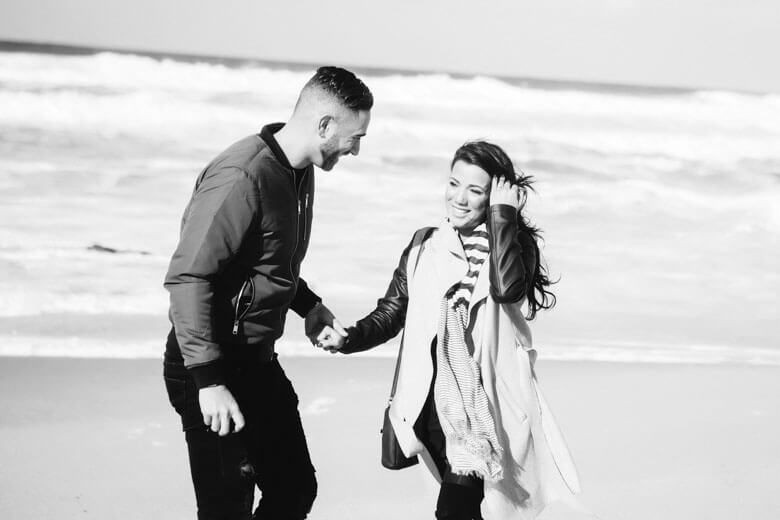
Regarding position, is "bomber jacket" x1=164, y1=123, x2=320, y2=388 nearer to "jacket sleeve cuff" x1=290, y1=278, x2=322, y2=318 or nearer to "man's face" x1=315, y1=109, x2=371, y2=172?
"man's face" x1=315, y1=109, x2=371, y2=172

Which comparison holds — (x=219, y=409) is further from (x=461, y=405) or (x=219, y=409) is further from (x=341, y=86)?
(x=341, y=86)

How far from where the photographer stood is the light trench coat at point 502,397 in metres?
3.32

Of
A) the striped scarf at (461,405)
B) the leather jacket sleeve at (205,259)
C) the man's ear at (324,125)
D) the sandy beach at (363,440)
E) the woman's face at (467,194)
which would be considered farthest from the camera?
the sandy beach at (363,440)

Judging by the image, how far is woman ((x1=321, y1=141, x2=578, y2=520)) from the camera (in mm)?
3248

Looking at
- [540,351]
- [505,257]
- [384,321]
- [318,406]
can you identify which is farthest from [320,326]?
[540,351]

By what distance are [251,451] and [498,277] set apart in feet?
3.11

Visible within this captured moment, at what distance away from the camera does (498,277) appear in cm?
324

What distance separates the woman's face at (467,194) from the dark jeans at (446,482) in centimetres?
45

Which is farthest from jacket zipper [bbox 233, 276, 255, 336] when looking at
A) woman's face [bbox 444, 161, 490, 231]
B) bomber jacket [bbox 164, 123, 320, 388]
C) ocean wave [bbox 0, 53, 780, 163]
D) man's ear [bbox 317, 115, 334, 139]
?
ocean wave [bbox 0, 53, 780, 163]

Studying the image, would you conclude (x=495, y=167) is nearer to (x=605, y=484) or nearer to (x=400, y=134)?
(x=605, y=484)

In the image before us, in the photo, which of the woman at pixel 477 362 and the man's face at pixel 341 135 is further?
the woman at pixel 477 362

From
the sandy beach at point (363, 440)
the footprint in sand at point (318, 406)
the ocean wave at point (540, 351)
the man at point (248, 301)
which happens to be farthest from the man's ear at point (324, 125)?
the ocean wave at point (540, 351)

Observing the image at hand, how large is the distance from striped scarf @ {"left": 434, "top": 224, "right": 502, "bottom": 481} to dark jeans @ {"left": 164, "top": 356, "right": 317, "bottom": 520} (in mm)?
471

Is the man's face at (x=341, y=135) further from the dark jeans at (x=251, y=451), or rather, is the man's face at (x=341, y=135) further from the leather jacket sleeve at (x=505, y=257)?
the dark jeans at (x=251, y=451)
